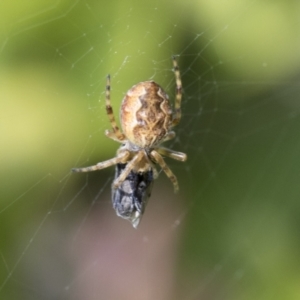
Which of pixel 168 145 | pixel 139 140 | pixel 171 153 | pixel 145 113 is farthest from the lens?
pixel 168 145

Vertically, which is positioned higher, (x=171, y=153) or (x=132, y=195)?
(x=171, y=153)

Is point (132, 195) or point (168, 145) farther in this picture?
Answer: point (168, 145)

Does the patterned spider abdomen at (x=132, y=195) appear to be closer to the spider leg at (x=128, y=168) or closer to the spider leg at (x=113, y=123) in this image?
the spider leg at (x=128, y=168)

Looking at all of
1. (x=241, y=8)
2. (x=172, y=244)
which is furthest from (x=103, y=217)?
(x=241, y=8)

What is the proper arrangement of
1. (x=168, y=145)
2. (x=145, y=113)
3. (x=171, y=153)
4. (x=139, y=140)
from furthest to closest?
(x=168, y=145), (x=171, y=153), (x=139, y=140), (x=145, y=113)

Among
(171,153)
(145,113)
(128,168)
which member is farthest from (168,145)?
(145,113)

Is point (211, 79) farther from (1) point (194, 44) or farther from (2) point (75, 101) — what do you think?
(2) point (75, 101)

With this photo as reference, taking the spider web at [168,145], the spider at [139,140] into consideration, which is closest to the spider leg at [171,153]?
the spider at [139,140]

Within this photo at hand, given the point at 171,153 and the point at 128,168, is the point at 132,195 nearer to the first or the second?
the point at 128,168
